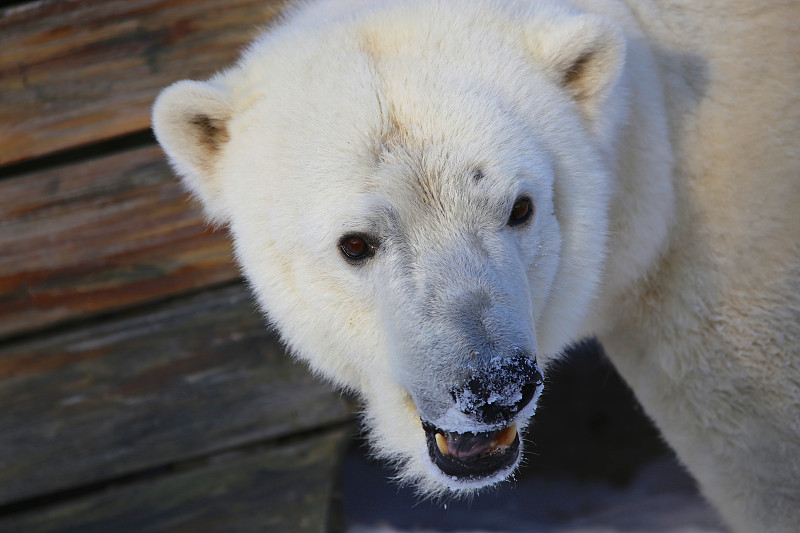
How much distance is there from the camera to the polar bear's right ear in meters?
1.78

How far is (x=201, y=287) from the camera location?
10.1ft

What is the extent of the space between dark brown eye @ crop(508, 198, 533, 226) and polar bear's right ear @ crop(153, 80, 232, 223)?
785 millimetres

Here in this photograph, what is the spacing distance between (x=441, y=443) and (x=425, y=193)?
623 mm

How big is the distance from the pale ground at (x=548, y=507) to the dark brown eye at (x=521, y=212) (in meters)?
2.54

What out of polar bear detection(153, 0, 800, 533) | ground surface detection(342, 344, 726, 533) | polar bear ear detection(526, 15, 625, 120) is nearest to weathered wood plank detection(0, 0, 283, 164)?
polar bear detection(153, 0, 800, 533)

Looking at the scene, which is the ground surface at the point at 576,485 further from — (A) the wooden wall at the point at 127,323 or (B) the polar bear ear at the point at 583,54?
(B) the polar bear ear at the point at 583,54

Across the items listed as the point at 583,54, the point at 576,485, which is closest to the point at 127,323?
the point at 583,54

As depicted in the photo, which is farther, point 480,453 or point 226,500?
point 226,500

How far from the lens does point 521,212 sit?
5.51 ft

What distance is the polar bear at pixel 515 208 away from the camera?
1.58m

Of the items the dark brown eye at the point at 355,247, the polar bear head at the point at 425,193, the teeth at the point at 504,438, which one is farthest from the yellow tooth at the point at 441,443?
the dark brown eye at the point at 355,247

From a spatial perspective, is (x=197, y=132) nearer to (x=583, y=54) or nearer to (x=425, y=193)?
(x=425, y=193)

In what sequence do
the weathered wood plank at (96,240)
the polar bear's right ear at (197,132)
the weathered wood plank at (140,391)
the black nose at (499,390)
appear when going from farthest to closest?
the weathered wood plank at (140,391), the weathered wood plank at (96,240), the polar bear's right ear at (197,132), the black nose at (499,390)

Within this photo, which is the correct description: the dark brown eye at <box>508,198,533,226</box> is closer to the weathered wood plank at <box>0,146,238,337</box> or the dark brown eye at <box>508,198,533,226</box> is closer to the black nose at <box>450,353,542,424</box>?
A: the black nose at <box>450,353,542,424</box>
